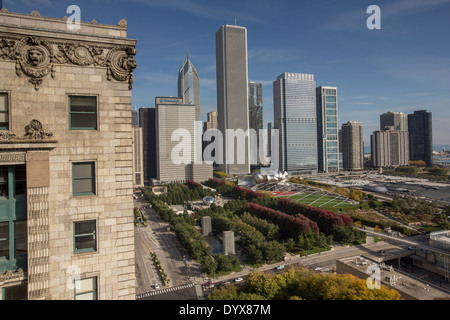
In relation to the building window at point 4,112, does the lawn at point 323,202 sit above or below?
below

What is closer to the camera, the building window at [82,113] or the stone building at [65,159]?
the stone building at [65,159]

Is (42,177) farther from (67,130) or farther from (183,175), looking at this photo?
(183,175)

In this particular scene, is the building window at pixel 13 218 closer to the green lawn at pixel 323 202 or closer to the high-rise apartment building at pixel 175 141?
the green lawn at pixel 323 202

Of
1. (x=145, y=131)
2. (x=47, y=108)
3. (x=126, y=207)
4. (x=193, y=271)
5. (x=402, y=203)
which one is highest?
(x=145, y=131)

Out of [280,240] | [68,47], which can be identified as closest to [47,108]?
[68,47]

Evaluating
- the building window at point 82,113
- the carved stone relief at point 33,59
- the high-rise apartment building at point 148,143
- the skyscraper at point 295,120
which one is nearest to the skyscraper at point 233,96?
the skyscraper at point 295,120

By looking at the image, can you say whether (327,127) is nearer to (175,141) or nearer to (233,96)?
(233,96)

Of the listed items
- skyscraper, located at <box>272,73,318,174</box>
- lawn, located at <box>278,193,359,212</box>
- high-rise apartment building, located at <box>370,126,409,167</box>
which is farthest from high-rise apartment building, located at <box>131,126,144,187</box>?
high-rise apartment building, located at <box>370,126,409,167</box>
